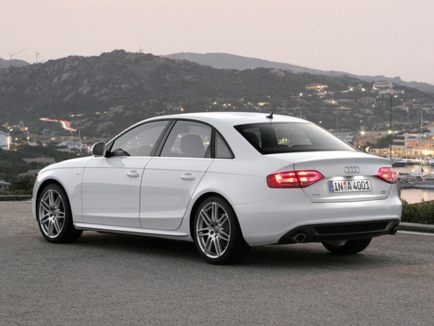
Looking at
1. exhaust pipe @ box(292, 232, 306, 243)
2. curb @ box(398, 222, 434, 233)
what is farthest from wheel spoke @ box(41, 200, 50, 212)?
curb @ box(398, 222, 434, 233)

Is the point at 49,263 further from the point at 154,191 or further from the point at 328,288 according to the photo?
the point at 328,288

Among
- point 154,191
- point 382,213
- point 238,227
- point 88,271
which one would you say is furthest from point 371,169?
point 88,271

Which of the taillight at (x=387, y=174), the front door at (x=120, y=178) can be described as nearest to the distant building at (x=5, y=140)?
the front door at (x=120, y=178)

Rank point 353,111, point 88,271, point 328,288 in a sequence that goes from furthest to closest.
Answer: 1. point 353,111
2. point 88,271
3. point 328,288

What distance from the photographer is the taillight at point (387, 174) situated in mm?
9156

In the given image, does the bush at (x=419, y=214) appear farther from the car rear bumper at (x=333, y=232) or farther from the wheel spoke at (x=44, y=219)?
the wheel spoke at (x=44, y=219)

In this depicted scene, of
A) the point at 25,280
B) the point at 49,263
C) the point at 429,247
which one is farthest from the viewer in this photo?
the point at 429,247

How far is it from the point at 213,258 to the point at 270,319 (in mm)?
2842

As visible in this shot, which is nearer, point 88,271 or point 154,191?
point 88,271

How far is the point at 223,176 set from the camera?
908cm

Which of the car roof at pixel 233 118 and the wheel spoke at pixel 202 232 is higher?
the car roof at pixel 233 118

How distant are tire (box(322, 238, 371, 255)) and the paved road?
14cm

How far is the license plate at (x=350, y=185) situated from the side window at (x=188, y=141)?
4.75 feet

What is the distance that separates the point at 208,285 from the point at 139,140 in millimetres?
3065
